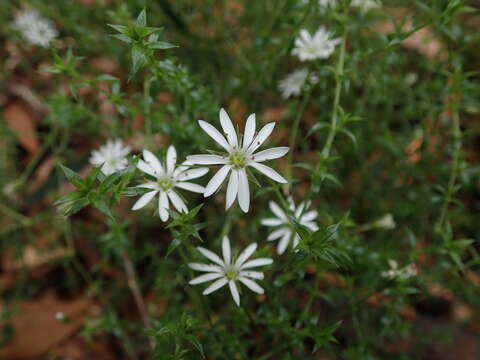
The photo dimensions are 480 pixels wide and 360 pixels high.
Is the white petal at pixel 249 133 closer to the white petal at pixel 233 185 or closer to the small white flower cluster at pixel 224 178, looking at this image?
the small white flower cluster at pixel 224 178

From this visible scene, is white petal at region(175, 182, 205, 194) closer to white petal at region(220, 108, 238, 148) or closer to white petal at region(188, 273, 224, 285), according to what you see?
white petal at region(220, 108, 238, 148)

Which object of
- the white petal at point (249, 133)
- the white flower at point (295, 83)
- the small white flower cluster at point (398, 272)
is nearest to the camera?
the white petal at point (249, 133)

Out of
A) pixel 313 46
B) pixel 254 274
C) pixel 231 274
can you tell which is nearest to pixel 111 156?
pixel 231 274

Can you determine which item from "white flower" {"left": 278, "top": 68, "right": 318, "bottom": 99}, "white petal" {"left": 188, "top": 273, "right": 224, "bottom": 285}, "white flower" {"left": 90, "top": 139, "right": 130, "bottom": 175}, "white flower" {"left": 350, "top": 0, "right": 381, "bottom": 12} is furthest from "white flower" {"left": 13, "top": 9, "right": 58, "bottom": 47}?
"white flower" {"left": 350, "top": 0, "right": 381, "bottom": 12}

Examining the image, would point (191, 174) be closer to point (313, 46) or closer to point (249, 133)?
point (249, 133)

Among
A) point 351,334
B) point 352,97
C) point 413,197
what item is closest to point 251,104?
point 352,97

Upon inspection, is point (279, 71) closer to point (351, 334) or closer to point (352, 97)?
point (352, 97)

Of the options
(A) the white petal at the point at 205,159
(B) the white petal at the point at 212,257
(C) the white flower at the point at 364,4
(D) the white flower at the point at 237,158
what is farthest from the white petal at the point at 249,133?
(C) the white flower at the point at 364,4
